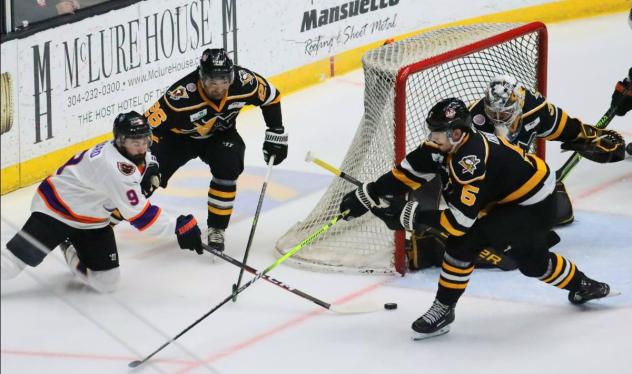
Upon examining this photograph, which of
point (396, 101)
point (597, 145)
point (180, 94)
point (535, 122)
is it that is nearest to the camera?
point (396, 101)

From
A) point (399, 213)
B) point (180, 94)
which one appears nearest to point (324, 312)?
point (399, 213)

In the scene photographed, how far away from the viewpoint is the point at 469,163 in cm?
378

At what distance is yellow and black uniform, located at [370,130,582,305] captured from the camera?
12.5ft

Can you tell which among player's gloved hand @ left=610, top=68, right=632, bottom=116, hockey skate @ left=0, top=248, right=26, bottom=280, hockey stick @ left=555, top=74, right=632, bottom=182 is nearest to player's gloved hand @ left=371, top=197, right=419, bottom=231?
hockey stick @ left=555, top=74, right=632, bottom=182

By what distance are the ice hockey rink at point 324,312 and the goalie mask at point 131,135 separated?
15.5 inches

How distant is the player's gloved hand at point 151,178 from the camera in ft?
15.0

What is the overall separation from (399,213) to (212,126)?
1.15 meters

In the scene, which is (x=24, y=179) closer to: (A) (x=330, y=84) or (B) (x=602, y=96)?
(A) (x=330, y=84)

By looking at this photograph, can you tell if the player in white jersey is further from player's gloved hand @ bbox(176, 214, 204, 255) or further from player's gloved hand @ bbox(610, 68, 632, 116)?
player's gloved hand @ bbox(610, 68, 632, 116)

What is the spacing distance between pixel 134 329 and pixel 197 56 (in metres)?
3.88

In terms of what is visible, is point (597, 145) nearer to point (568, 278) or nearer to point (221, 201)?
point (568, 278)

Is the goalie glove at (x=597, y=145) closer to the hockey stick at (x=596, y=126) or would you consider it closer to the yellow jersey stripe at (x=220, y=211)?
the hockey stick at (x=596, y=126)

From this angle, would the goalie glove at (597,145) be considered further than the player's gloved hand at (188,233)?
Yes

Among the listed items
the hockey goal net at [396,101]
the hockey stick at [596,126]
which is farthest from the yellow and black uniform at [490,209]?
the hockey stick at [596,126]
